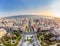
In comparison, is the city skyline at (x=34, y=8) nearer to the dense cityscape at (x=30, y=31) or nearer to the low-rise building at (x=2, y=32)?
the dense cityscape at (x=30, y=31)

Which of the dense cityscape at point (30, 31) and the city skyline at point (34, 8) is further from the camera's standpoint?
the city skyline at point (34, 8)

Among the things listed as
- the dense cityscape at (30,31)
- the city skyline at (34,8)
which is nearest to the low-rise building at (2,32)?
the dense cityscape at (30,31)

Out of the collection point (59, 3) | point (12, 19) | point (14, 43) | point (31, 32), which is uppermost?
point (59, 3)

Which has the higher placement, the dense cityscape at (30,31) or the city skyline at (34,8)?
the city skyline at (34,8)

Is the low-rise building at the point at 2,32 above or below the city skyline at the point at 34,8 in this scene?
below

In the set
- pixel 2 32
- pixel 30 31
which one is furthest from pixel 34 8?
pixel 2 32

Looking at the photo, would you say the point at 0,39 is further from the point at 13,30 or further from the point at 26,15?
the point at 26,15

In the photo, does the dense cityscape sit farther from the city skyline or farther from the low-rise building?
the city skyline

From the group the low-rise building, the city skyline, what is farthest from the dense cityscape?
the city skyline

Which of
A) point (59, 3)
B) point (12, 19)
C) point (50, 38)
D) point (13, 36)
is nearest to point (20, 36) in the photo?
point (13, 36)
